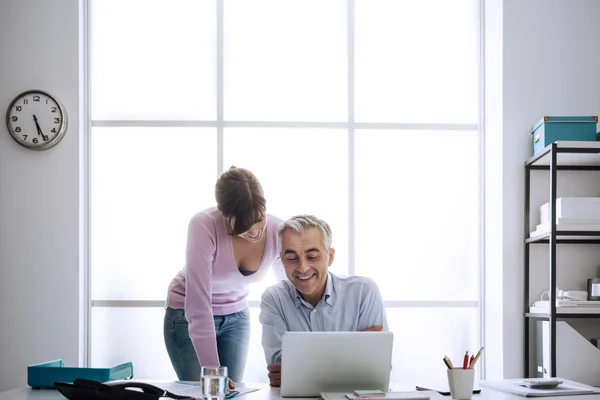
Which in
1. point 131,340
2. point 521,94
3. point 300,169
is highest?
point 521,94

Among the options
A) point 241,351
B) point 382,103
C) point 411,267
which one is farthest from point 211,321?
point 382,103

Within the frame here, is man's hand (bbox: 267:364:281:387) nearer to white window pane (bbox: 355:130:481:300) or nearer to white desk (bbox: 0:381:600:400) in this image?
white desk (bbox: 0:381:600:400)

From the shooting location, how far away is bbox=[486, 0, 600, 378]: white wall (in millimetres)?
3674

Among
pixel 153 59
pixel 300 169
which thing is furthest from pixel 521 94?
pixel 153 59

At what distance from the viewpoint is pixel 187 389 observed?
207 cm

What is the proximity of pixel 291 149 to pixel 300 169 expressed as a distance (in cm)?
12

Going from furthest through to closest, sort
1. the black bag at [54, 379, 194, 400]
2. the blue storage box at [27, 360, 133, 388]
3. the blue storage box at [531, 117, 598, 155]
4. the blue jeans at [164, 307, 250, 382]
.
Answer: the blue storage box at [531, 117, 598, 155] → the blue jeans at [164, 307, 250, 382] → the blue storage box at [27, 360, 133, 388] → the black bag at [54, 379, 194, 400]

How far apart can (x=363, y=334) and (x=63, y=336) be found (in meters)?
2.26

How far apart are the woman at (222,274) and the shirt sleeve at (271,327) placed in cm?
20

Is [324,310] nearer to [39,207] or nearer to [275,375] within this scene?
Answer: [275,375]

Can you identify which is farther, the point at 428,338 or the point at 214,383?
the point at 428,338

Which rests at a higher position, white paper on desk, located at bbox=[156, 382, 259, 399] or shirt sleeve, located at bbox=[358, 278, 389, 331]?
shirt sleeve, located at bbox=[358, 278, 389, 331]

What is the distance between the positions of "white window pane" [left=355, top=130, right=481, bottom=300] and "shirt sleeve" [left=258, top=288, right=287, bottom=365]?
1.43 meters

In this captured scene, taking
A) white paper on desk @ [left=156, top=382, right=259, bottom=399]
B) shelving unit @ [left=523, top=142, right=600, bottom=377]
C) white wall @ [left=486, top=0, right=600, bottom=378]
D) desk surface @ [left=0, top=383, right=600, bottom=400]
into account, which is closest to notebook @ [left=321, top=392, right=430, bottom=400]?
desk surface @ [left=0, top=383, right=600, bottom=400]
